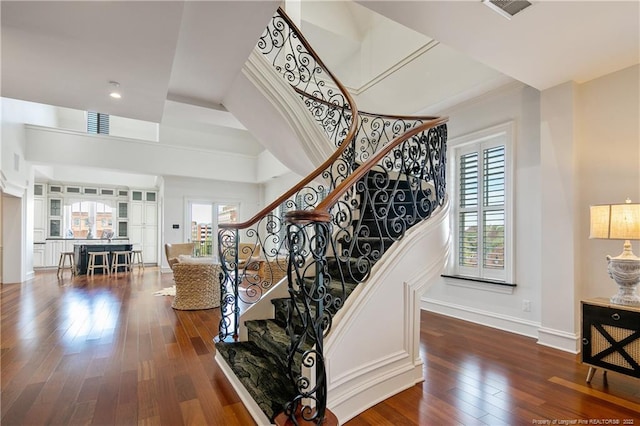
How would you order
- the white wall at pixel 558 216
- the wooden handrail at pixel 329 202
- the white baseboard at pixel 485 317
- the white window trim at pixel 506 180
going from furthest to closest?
the white window trim at pixel 506 180
the white baseboard at pixel 485 317
the white wall at pixel 558 216
the wooden handrail at pixel 329 202

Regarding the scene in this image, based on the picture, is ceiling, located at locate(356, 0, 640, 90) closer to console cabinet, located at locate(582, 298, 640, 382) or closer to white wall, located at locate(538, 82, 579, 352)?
white wall, located at locate(538, 82, 579, 352)

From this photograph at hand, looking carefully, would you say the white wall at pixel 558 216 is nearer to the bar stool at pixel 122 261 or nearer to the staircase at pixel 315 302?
the staircase at pixel 315 302

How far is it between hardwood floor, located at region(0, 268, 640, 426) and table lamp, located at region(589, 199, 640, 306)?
2.18ft

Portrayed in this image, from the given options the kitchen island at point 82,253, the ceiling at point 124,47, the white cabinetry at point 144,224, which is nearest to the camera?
the ceiling at point 124,47

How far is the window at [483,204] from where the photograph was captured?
4105 millimetres

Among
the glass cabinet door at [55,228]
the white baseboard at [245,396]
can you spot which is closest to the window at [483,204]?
the white baseboard at [245,396]

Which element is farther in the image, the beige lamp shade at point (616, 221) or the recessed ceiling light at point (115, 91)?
the recessed ceiling light at point (115, 91)

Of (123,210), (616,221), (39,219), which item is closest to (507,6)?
(616,221)

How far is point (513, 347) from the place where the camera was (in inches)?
132

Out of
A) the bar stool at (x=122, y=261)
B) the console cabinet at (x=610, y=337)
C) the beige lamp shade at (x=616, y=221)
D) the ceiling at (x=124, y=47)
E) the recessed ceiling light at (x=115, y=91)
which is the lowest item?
the bar stool at (x=122, y=261)

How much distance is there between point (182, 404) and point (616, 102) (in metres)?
4.69

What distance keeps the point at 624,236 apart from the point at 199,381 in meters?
3.51

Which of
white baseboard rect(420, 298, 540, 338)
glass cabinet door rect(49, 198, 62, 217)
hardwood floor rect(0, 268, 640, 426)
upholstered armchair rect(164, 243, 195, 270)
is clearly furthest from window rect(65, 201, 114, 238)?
white baseboard rect(420, 298, 540, 338)

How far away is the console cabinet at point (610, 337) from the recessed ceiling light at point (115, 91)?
4.82m
